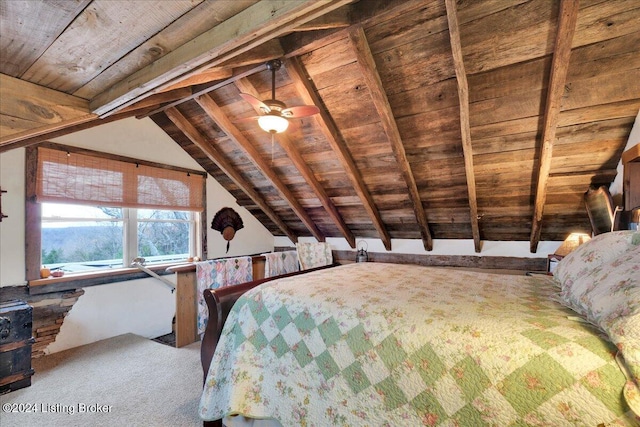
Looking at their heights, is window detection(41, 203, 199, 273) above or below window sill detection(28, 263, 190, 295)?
above

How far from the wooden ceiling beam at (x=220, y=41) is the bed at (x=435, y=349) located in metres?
1.30

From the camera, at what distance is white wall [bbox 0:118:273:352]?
9.97 ft

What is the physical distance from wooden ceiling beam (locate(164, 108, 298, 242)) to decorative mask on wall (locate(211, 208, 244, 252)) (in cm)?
52

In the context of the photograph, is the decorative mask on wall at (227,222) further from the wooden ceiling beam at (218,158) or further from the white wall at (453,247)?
the white wall at (453,247)

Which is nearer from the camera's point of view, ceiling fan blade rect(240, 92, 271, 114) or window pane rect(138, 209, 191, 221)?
ceiling fan blade rect(240, 92, 271, 114)

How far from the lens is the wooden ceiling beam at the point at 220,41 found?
1.15m

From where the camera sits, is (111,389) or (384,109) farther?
(384,109)

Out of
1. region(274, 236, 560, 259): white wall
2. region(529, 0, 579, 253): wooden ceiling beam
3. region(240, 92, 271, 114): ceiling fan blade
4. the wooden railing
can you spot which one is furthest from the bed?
region(274, 236, 560, 259): white wall

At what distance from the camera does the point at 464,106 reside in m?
2.58

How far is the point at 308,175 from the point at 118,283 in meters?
2.73

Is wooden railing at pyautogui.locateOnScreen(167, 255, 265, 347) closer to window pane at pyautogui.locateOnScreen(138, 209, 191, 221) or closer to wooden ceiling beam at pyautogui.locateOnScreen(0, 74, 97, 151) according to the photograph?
window pane at pyautogui.locateOnScreen(138, 209, 191, 221)

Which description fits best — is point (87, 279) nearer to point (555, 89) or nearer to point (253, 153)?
point (253, 153)

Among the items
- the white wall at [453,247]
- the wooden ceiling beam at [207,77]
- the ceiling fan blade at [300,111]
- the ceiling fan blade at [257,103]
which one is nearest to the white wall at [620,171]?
the white wall at [453,247]

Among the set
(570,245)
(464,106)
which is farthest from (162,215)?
(570,245)
